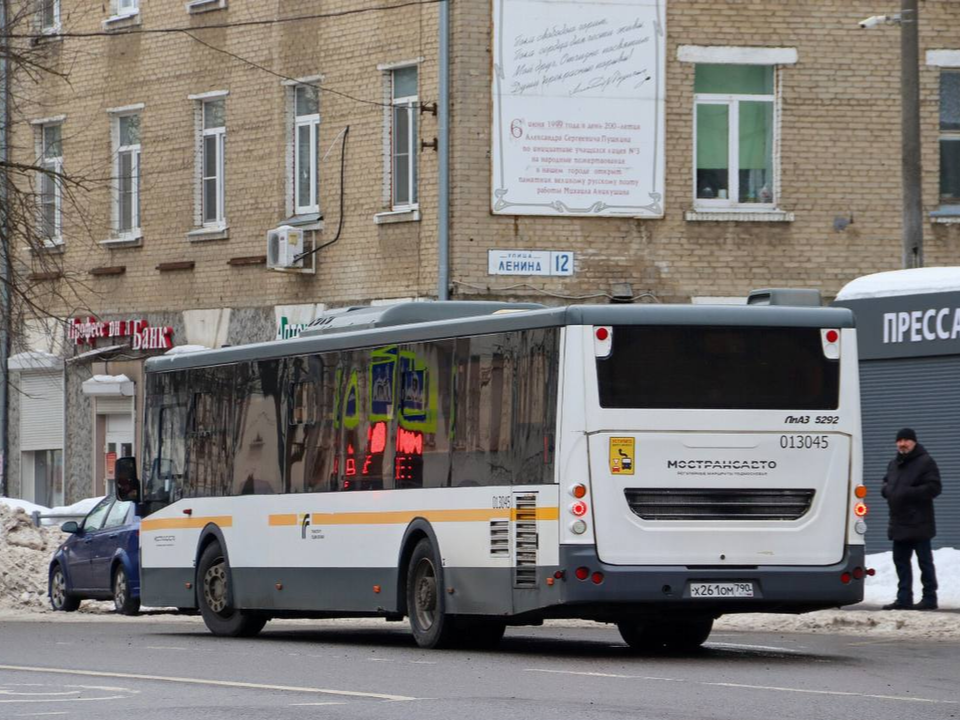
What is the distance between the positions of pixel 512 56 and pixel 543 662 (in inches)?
628

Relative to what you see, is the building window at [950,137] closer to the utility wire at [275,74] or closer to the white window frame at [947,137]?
the white window frame at [947,137]

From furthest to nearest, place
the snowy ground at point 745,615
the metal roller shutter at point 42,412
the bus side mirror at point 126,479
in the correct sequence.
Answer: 1. the metal roller shutter at point 42,412
2. the bus side mirror at point 126,479
3. the snowy ground at point 745,615

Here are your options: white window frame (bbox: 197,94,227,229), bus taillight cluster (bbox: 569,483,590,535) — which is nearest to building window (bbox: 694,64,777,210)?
white window frame (bbox: 197,94,227,229)

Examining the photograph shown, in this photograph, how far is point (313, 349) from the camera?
748 inches

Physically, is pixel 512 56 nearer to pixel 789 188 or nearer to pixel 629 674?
pixel 789 188

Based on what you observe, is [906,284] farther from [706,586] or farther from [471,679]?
[471,679]

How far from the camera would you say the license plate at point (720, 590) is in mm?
15570

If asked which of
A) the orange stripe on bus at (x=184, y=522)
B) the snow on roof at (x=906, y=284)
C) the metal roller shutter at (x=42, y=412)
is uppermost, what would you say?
the snow on roof at (x=906, y=284)

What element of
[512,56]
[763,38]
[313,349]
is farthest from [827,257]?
[313,349]

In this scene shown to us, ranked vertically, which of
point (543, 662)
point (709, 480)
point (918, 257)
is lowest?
point (543, 662)

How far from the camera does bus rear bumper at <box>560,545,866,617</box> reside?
15.4 meters

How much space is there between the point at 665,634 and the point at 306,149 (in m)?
17.2

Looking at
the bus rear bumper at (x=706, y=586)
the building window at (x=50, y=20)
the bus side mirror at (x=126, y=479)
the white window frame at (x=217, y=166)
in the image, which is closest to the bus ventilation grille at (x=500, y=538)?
the bus rear bumper at (x=706, y=586)

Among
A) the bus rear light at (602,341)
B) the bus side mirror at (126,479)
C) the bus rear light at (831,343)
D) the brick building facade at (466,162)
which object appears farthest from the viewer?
the brick building facade at (466,162)
